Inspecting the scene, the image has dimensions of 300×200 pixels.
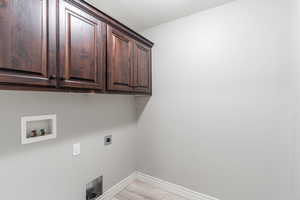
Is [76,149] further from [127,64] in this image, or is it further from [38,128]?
[127,64]

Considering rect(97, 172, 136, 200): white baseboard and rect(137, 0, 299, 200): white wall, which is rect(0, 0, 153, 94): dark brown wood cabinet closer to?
rect(137, 0, 299, 200): white wall

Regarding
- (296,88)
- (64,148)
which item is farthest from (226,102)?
(64,148)

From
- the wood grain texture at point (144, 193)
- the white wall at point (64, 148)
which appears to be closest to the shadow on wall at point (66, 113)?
the white wall at point (64, 148)

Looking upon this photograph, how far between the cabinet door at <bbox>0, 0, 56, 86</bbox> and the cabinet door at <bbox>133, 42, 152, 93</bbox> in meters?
1.07

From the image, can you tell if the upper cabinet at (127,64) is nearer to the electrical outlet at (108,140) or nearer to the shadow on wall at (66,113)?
the shadow on wall at (66,113)

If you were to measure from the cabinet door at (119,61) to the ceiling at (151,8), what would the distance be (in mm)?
413

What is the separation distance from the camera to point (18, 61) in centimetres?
92

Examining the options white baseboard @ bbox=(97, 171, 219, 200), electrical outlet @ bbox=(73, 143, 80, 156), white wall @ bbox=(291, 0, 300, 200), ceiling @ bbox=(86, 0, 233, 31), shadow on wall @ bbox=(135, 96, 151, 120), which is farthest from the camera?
shadow on wall @ bbox=(135, 96, 151, 120)

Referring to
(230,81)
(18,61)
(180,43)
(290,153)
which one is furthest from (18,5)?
(290,153)

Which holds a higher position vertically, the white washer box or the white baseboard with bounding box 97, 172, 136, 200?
the white washer box

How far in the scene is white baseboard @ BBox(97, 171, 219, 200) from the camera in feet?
6.53

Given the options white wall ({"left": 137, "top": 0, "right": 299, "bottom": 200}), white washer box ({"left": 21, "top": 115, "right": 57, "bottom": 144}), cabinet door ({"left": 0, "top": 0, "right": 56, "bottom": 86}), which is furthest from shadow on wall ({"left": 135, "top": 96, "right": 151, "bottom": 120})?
cabinet door ({"left": 0, "top": 0, "right": 56, "bottom": 86})

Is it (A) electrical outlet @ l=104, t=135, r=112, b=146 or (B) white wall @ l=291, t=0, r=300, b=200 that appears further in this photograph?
(A) electrical outlet @ l=104, t=135, r=112, b=146

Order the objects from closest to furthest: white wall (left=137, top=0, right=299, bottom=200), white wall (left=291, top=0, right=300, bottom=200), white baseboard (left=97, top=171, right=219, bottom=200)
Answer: white wall (left=291, top=0, right=300, bottom=200) < white wall (left=137, top=0, right=299, bottom=200) < white baseboard (left=97, top=171, right=219, bottom=200)
